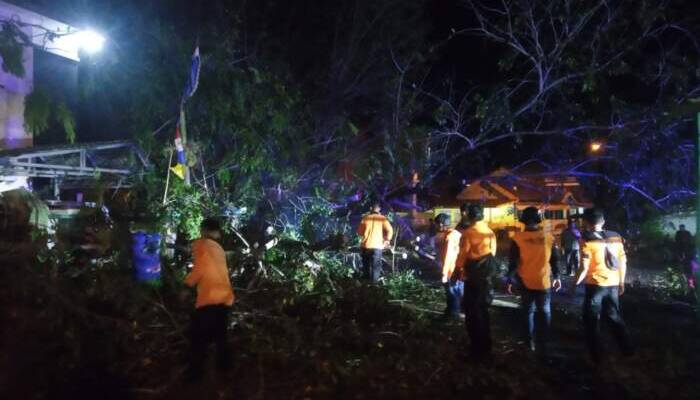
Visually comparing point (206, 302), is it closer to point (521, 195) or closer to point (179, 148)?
point (179, 148)

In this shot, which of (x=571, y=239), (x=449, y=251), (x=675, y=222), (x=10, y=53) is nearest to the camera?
(x=10, y=53)

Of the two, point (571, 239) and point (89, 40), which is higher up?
point (89, 40)

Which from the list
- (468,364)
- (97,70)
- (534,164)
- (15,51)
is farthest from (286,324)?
(534,164)

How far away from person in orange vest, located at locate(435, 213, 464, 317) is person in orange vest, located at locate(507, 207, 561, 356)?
0.80m

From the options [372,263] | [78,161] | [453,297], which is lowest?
[453,297]

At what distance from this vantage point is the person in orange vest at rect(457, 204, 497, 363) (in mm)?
5445

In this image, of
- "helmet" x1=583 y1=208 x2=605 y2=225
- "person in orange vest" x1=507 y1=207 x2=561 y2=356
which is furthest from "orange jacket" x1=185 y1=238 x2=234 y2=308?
"helmet" x1=583 y1=208 x2=605 y2=225

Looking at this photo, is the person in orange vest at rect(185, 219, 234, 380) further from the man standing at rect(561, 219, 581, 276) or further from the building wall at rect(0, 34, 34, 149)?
the man standing at rect(561, 219, 581, 276)

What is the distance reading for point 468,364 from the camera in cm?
544

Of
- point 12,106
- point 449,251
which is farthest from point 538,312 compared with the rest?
point 12,106

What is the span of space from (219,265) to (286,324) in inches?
61.5

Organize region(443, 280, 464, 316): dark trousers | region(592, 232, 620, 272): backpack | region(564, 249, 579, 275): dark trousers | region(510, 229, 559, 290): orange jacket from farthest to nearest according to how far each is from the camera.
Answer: region(564, 249, 579, 275): dark trousers, region(443, 280, 464, 316): dark trousers, region(510, 229, 559, 290): orange jacket, region(592, 232, 620, 272): backpack

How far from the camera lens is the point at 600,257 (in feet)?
17.6

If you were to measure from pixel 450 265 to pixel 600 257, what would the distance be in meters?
2.01
